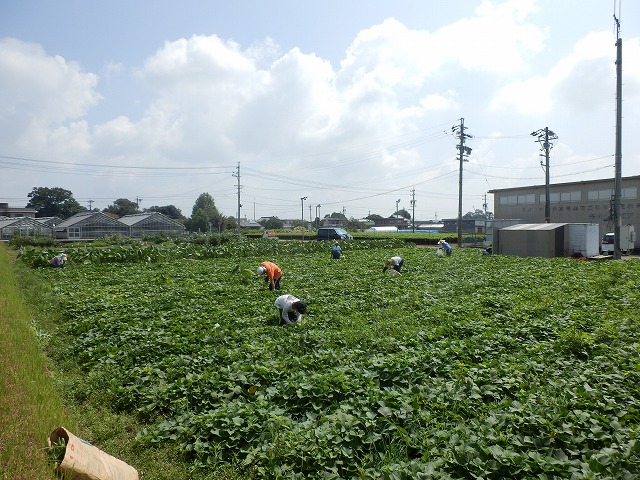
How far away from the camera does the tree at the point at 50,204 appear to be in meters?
93.8

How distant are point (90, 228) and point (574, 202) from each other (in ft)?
194

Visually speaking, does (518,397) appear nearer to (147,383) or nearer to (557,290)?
(147,383)

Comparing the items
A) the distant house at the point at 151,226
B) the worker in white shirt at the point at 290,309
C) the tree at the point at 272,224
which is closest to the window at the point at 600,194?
the worker in white shirt at the point at 290,309

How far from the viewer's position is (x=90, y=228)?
57.0 metres

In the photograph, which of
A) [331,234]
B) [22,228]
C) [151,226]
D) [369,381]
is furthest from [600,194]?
[22,228]

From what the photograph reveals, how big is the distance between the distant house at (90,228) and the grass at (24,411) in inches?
2185

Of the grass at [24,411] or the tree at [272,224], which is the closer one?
the grass at [24,411]

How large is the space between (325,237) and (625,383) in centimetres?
4331

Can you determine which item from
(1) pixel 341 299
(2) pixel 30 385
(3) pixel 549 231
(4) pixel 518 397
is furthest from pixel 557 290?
(3) pixel 549 231

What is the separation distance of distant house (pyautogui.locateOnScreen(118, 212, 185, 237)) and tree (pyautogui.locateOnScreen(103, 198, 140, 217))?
46577 millimetres

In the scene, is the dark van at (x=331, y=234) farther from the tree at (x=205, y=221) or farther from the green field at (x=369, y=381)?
the green field at (x=369, y=381)

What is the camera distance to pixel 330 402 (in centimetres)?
514

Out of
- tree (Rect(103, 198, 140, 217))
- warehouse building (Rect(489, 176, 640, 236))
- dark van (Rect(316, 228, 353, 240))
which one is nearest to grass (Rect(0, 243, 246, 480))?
warehouse building (Rect(489, 176, 640, 236))

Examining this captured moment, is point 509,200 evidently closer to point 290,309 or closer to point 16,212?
point 290,309
